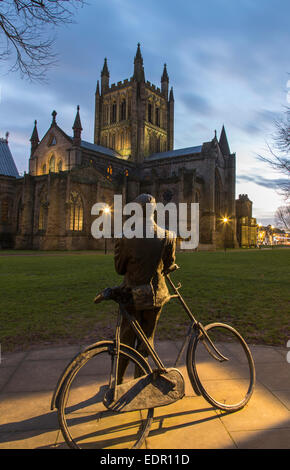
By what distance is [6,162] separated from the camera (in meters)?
43.5

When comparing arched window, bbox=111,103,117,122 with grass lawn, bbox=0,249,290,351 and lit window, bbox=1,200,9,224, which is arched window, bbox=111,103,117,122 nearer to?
lit window, bbox=1,200,9,224

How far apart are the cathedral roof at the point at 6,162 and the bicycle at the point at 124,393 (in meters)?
44.3

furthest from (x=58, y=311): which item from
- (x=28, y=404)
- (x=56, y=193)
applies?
(x=56, y=193)

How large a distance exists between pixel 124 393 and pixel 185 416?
0.68 meters

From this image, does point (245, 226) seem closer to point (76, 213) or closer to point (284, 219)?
point (284, 219)

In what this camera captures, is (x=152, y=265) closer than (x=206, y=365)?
Yes

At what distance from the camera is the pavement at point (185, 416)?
2249mm

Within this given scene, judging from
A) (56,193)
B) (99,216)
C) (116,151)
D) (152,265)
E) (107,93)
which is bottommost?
(152,265)

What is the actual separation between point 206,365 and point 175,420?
3.99ft

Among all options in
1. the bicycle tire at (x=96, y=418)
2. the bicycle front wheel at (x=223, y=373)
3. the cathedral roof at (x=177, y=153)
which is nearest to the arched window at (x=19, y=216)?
the cathedral roof at (x=177, y=153)

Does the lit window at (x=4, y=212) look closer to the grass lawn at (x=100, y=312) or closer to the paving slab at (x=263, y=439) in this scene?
the grass lawn at (x=100, y=312)

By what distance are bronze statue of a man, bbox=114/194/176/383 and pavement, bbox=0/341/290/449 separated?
653mm
